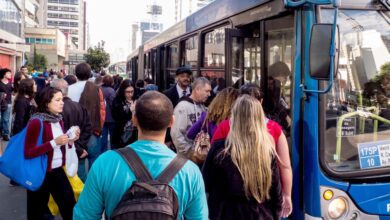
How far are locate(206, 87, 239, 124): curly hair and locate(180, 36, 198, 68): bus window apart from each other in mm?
2708

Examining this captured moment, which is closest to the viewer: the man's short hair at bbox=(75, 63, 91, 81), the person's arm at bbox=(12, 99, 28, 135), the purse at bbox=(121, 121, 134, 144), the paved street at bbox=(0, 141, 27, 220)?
the paved street at bbox=(0, 141, 27, 220)

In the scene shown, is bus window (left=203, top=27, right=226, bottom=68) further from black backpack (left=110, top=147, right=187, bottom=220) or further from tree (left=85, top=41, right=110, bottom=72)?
tree (left=85, top=41, right=110, bottom=72)

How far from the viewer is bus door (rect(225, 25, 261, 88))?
4414mm

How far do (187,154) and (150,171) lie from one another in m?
2.38

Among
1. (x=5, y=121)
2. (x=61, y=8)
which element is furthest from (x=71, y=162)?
(x=61, y=8)

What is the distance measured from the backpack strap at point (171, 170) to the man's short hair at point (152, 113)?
185 mm

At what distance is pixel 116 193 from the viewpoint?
6.81 feet

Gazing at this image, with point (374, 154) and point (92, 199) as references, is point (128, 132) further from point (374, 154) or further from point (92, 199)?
point (92, 199)

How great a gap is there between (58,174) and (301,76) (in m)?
2.54

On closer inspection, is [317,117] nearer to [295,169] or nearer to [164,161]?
[295,169]

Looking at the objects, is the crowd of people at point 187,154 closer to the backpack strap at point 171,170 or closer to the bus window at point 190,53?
the backpack strap at point 171,170

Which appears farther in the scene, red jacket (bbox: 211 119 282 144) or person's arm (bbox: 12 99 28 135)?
person's arm (bbox: 12 99 28 135)

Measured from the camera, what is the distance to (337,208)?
3.41 meters

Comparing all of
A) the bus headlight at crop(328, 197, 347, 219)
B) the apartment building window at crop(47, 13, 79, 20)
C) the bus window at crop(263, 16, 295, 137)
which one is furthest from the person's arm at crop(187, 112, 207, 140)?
the apartment building window at crop(47, 13, 79, 20)
